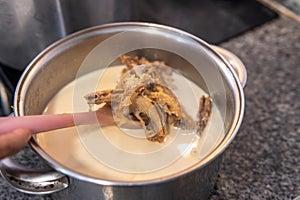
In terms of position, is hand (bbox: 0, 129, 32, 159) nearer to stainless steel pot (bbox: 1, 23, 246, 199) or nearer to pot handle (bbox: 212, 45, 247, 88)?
stainless steel pot (bbox: 1, 23, 246, 199)

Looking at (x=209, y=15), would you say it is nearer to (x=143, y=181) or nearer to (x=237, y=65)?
(x=237, y=65)

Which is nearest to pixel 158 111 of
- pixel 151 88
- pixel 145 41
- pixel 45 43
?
pixel 151 88

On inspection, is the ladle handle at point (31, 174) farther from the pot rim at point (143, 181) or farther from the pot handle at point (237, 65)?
the pot handle at point (237, 65)

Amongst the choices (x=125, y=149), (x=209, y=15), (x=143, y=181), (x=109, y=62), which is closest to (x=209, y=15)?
(x=209, y=15)

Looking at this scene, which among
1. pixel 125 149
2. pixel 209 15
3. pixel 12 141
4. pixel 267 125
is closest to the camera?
pixel 12 141

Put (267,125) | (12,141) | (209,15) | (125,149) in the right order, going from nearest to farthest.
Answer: (12,141) < (125,149) < (267,125) < (209,15)

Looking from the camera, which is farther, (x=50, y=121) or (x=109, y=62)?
(x=109, y=62)
